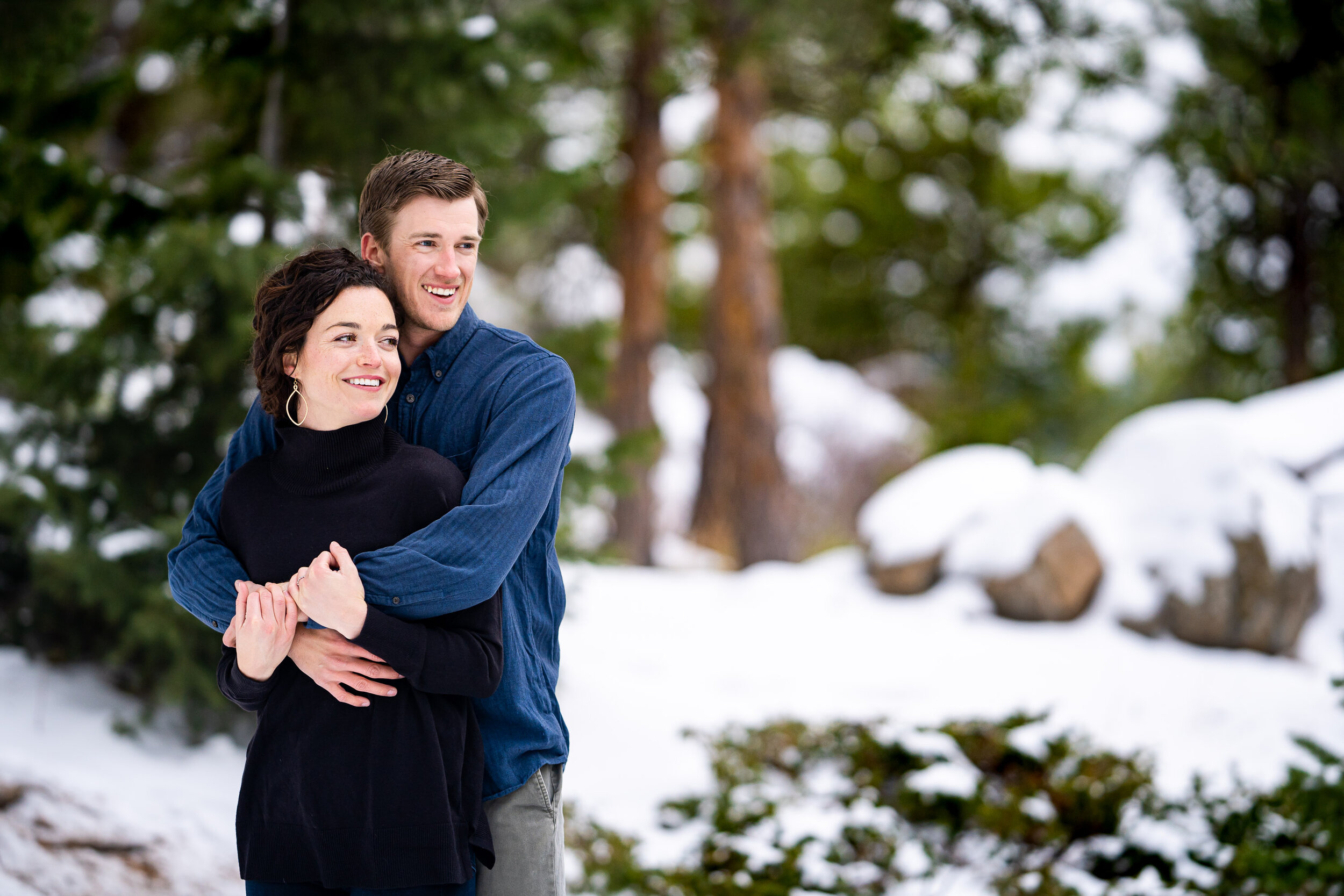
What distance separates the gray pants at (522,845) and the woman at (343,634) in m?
0.05

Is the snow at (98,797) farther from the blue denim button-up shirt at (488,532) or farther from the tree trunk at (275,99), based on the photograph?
the tree trunk at (275,99)

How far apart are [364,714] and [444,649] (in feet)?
0.59

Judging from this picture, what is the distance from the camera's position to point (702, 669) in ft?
20.4

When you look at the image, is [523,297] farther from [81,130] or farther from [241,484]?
[241,484]

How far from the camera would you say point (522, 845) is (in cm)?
175

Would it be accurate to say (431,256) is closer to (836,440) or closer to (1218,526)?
(1218,526)

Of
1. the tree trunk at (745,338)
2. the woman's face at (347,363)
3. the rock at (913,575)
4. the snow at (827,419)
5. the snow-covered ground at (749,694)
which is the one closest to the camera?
the woman's face at (347,363)

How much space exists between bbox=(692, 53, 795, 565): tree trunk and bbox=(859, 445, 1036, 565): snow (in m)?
1.42

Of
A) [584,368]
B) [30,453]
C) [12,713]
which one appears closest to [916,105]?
[584,368]

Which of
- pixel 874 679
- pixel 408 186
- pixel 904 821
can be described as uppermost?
pixel 408 186

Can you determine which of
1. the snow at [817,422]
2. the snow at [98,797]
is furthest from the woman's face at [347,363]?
the snow at [817,422]

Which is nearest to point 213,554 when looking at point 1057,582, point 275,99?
point 275,99

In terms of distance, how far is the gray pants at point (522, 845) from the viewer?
1.74m

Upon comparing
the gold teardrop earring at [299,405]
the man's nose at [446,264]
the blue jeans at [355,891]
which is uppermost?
the man's nose at [446,264]
